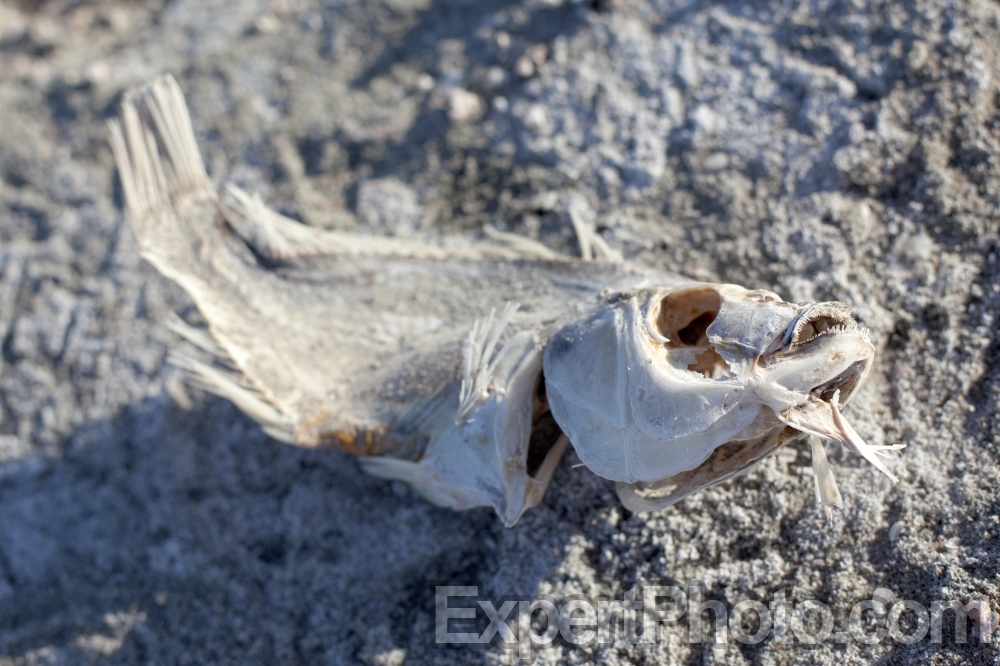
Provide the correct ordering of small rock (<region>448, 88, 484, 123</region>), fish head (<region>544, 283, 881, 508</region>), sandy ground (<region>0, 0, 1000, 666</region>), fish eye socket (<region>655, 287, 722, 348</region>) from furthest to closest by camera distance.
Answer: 1. small rock (<region>448, 88, 484, 123</region>)
2. sandy ground (<region>0, 0, 1000, 666</region>)
3. fish eye socket (<region>655, 287, 722, 348</region>)
4. fish head (<region>544, 283, 881, 508</region>)

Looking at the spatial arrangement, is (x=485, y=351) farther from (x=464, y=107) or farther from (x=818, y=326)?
(x=464, y=107)

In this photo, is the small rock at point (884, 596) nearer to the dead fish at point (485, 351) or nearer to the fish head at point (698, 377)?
the dead fish at point (485, 351)

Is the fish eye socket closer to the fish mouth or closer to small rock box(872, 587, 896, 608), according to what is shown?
the fish mouth

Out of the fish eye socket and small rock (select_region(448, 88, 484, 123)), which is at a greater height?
small rock (select_region(448, 88, 484, 123))

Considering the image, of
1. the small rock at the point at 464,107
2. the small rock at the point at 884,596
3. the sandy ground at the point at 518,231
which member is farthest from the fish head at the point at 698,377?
the small rock at the point at 464,107

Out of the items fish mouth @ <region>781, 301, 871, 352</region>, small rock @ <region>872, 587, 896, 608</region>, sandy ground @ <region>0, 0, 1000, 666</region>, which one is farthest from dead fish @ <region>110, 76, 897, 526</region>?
small rock @ <region>872, 587, 896, 608</region>

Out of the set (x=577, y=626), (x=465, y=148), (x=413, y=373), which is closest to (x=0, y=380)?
(x=413, y=373)

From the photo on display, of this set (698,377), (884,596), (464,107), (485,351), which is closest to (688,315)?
(698,377)
